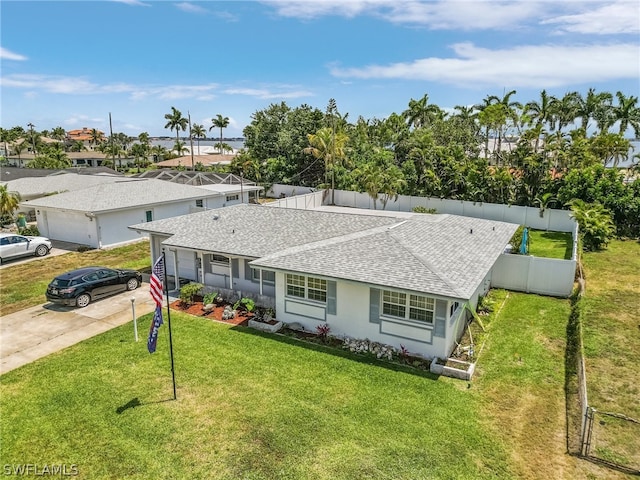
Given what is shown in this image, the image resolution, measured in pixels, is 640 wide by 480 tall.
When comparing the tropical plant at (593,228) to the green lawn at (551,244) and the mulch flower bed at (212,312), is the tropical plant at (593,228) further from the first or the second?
the mulch flower bed at (212,312)

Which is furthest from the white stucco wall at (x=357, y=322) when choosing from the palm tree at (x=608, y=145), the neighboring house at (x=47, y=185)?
the palm tree at (x=608, y=145)

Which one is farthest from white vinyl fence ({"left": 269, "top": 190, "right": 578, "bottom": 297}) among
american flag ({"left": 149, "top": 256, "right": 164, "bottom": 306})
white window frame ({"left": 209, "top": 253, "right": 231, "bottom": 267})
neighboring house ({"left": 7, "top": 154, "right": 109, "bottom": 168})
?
neighboring house ({"left": 7, "top": 154, "right": 109, "bottom": 168})

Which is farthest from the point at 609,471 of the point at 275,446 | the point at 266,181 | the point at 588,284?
the point at 266,181

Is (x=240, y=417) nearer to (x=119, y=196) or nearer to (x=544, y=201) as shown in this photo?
(x=119, y=196)

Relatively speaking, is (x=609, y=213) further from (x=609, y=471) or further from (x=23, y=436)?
(x=23, y=436)

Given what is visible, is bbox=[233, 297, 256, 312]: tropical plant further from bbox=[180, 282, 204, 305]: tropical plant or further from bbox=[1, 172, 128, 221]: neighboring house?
bbox=[1, 172, 128, 221]: neighboring house
